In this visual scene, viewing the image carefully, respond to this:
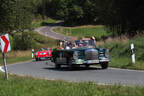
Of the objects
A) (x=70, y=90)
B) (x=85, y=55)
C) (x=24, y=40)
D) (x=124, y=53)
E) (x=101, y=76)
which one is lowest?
(x=24, y=40)

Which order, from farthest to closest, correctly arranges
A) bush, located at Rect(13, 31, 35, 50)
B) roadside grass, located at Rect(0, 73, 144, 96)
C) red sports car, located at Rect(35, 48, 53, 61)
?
bush, located at Rect(13, 31, 35, 50) → red sports car, located at Rect(35, 48, 53, 61) → roadside grass, located at Rect(0, 73, 144, 96)

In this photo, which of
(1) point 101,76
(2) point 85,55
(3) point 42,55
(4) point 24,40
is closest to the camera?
(1) point 101,76

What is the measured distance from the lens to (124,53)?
23.3 m

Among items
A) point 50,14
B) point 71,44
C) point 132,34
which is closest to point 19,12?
point 71,44

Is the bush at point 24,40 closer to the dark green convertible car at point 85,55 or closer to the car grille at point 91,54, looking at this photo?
the dark green convertible car at point 85,55

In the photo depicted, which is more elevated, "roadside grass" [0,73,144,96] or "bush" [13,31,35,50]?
"roadside grass" [0,73,144,96]

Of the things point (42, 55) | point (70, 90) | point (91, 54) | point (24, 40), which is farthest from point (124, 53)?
point (24, 40)

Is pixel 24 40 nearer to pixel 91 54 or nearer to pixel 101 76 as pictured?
pixel 91 54

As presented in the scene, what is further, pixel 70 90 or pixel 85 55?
pixel 85 55

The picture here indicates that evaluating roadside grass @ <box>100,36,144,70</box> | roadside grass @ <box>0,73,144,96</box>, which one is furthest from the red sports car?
roadside grass @ <box>0,73,144,96</box>

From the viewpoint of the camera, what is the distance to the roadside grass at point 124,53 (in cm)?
1855

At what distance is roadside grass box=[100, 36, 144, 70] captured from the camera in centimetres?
1855

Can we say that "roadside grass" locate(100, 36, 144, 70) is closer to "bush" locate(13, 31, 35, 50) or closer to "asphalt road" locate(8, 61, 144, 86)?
"asphalt road" locate(8, 61, 144, 86)

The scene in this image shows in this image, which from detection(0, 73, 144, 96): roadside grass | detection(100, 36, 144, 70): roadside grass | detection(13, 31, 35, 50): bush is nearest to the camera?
detection(0, 73, 144, 96): roadside grass
